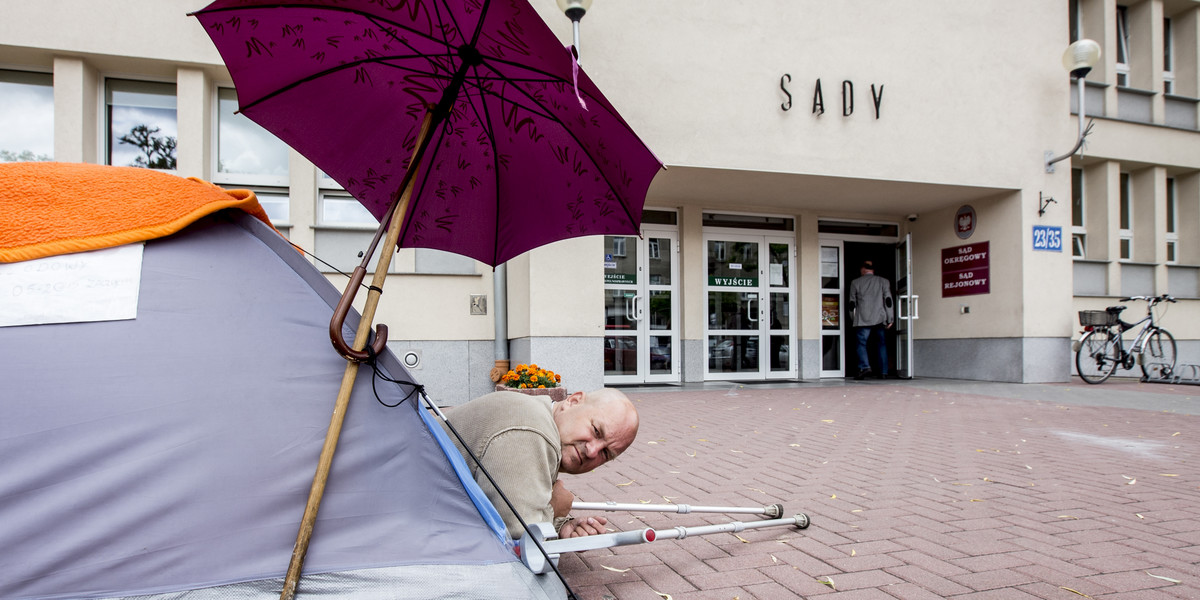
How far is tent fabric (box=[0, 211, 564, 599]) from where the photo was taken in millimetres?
1603

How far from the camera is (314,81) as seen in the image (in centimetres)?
204

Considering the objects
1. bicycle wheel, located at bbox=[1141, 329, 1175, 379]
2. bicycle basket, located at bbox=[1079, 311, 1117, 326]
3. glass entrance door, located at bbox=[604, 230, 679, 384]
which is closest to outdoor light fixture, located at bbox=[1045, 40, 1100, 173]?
bicycle basket, located at bbox=[1079, 311, 1117, 326]

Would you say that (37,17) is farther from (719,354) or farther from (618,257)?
(719,354)

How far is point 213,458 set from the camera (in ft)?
5.50

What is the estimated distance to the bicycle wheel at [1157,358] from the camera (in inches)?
404

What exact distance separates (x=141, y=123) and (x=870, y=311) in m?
10.7

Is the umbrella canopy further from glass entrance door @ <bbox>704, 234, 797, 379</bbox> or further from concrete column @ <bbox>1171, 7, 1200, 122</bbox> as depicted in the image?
concrete column @ <bbox>1171, 7, 1200, 122</bbox>

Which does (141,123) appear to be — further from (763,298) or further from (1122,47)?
(1122,47)

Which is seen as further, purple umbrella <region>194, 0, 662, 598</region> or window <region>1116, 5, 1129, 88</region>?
window <region>1116, 5, 1129, 88</region>

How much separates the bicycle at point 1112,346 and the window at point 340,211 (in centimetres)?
1037

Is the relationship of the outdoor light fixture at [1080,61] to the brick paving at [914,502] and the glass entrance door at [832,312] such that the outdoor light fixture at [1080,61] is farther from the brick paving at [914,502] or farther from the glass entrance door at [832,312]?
the brick paving at [914,502]

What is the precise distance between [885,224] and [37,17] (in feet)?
40.4

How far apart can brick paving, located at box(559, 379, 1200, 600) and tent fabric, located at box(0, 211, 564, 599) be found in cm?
68

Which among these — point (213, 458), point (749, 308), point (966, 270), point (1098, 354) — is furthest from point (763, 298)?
point (213, 458)
